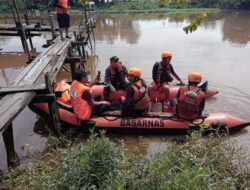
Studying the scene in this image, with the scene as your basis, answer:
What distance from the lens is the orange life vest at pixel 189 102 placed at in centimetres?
579

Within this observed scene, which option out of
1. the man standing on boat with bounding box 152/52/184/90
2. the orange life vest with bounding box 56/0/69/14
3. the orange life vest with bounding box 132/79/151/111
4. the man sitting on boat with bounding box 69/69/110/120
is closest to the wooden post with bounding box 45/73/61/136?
the man sitting on boat with bounding box 69/69/110/120

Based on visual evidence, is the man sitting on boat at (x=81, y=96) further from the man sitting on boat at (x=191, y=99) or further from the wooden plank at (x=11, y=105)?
the man sitting on boat at (x=191, y=99)

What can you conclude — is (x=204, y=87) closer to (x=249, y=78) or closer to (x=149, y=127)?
(x=149, y=127)

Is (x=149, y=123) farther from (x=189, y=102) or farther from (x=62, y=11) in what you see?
(x=62, y=11)

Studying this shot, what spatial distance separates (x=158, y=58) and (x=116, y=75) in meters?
6.02

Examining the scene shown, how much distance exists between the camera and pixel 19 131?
22.3 feet

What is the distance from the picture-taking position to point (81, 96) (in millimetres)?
5910

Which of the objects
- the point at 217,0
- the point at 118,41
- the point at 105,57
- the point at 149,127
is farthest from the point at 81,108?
the point at 217,0

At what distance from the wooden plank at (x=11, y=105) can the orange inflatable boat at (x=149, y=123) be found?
46.6 inches

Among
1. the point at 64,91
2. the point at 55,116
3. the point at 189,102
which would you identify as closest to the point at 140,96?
the point at 189,102

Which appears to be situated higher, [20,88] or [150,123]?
[20,88]

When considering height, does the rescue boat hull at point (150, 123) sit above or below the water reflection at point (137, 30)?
above

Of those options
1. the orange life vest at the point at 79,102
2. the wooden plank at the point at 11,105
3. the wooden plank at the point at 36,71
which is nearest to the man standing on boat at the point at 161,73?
the orange life vest at the point at 79,102

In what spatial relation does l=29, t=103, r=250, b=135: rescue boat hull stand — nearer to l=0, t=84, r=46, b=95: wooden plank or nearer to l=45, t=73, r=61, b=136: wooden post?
l=45, t=73, r=61, b=136: wooden post
